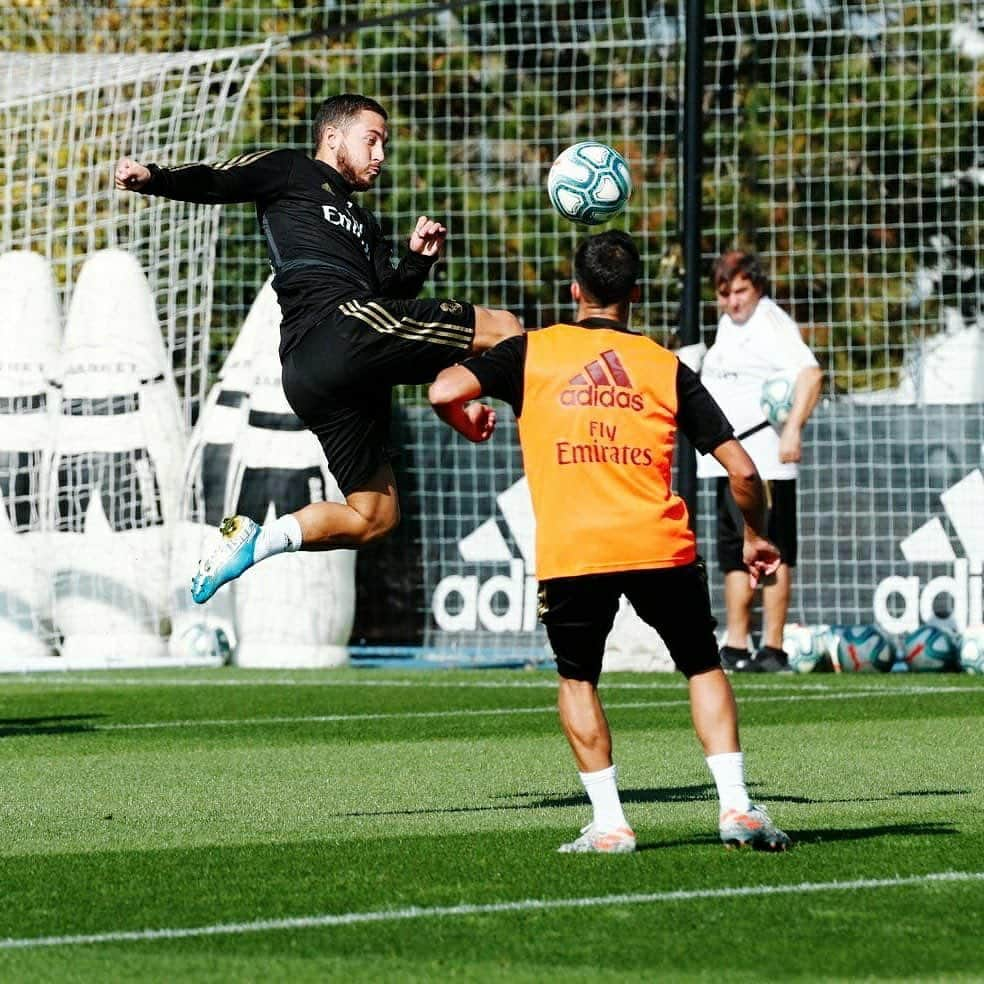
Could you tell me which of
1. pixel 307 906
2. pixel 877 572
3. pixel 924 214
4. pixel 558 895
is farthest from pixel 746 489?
pixel 924 214

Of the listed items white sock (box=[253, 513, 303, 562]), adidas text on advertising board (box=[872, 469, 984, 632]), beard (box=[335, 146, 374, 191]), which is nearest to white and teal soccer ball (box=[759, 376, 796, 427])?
adidas text on advertising board (box=[872, 469, 984, 632])

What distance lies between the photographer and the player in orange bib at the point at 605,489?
5.77 meters

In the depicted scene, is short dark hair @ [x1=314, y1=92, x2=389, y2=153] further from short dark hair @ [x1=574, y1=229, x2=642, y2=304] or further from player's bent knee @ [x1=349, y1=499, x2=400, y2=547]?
short dark hair @ [x1=574, y1=229, x2=642, y2=304]

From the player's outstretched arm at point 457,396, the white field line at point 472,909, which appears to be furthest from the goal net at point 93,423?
the white field line at point 472,909

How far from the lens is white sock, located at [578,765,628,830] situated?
224 inches

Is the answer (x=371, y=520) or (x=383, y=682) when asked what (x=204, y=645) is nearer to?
(x=383, y=682)

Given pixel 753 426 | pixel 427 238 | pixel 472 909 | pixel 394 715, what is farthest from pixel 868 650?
pixel 472 909

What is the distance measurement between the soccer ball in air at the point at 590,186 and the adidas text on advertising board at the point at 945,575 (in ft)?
24.0

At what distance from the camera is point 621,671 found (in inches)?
527

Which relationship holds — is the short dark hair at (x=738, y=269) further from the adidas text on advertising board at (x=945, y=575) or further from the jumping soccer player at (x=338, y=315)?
the jumping soccer player at (x=338, y=315)

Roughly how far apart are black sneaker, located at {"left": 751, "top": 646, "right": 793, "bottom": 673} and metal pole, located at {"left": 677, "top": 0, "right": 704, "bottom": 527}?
139 cm

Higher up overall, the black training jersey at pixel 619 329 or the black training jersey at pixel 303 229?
the black training jersey at pixel 303 229

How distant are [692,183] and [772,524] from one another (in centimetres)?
254

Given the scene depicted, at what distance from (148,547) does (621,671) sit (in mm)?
3838
